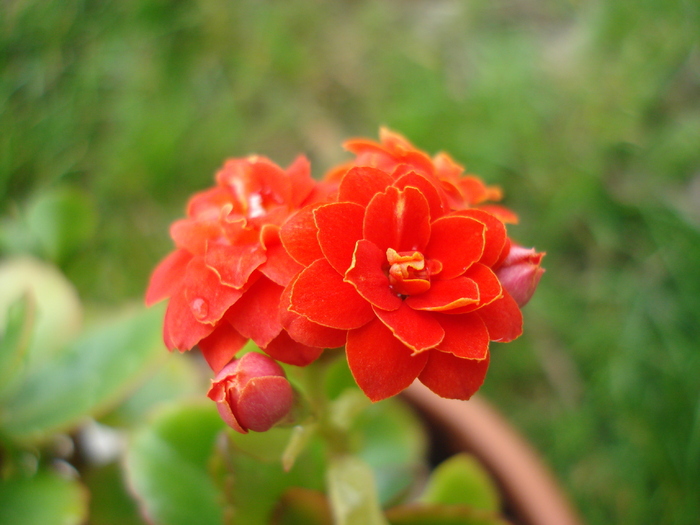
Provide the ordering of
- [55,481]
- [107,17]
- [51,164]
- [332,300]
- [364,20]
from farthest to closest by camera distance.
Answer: [364,20] → [107,17] → [51,164] → [55,481] → [332,300]

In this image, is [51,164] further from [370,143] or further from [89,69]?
[370,143]

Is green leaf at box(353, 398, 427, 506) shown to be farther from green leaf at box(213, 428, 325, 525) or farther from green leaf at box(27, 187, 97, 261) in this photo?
green leaf at box(27, 187, 97, 261)

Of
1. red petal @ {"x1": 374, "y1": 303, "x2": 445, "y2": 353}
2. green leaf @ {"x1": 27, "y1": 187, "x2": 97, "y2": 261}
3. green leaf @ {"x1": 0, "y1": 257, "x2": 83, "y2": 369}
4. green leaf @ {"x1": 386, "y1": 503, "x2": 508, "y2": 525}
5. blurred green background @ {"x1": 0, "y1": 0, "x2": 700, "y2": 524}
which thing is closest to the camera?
red petal @ {"x1": 374, "y1": 303, "x2": 445, "y2": 353}

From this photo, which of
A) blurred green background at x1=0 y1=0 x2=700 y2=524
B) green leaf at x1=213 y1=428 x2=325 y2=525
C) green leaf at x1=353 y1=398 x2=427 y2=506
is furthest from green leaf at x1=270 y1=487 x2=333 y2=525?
blurred green background at x1=0 y1=0 x2=700 y2=524

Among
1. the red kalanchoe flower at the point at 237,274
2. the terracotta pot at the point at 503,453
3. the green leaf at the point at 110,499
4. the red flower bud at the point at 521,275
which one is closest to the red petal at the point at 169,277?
the red kalanchoe flower at the point at 237,274

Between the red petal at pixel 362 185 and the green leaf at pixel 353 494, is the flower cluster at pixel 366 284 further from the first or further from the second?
the green leaf at pixel 353 494

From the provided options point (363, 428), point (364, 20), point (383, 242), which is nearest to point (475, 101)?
point (364, 20)
